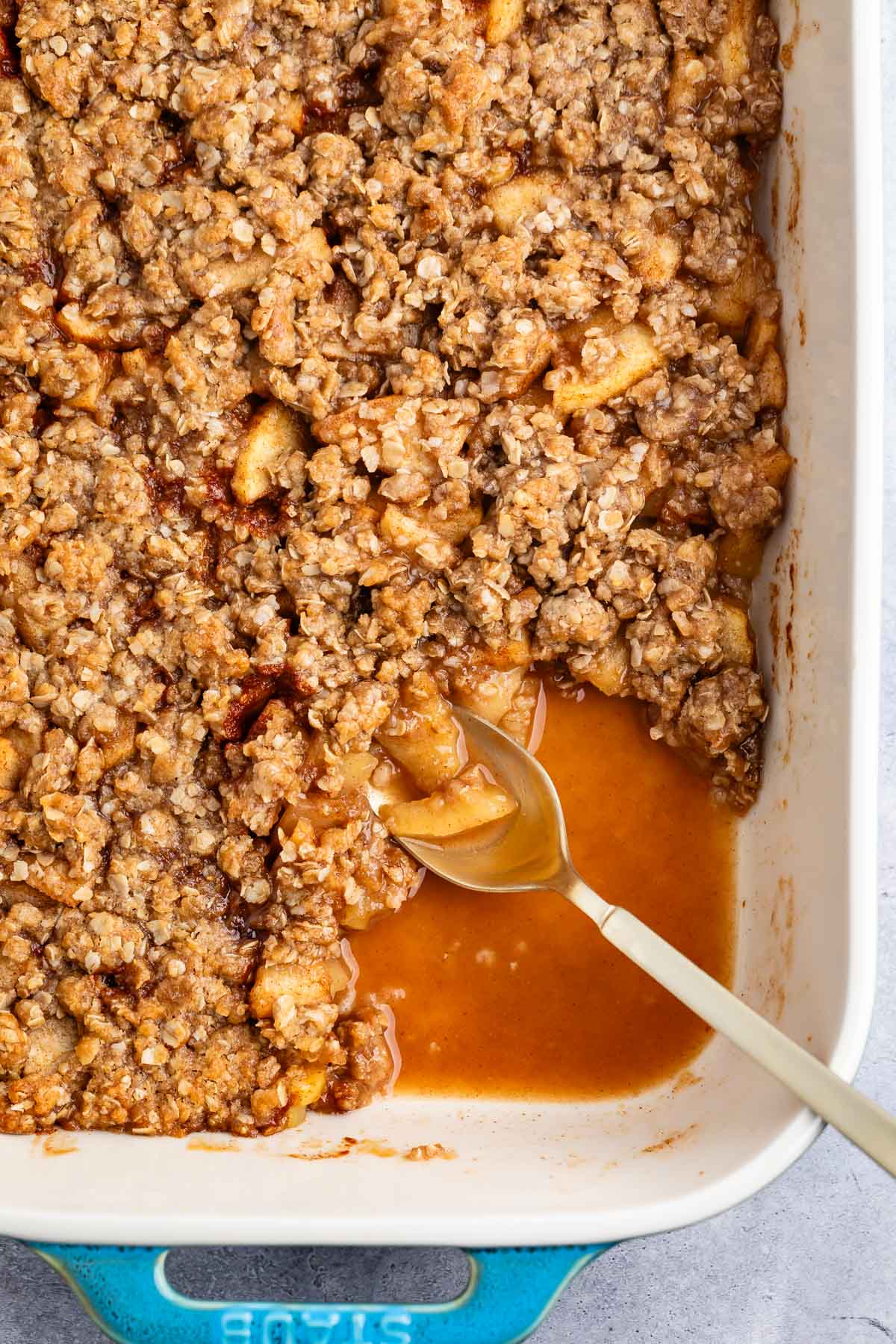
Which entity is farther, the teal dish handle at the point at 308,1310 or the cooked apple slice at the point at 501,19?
the cooked apple slice at the point at 501,19

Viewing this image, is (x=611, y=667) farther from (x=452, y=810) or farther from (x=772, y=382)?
(x=772, y=382)

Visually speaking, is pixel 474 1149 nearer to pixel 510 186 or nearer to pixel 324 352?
pixel 324 352

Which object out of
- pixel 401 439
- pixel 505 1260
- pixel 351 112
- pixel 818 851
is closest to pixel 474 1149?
pixel 505 1260

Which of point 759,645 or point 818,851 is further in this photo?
point 759,645

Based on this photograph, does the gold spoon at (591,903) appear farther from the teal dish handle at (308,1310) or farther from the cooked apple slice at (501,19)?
the cooked apple slice at (501,19)

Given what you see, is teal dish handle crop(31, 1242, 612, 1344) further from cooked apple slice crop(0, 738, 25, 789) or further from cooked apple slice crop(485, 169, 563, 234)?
cooked apple slice crop(485, 169, 563, 234)

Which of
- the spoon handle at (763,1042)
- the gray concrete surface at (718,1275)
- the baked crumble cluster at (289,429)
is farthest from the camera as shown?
the gray concrete surface at (718,1275)

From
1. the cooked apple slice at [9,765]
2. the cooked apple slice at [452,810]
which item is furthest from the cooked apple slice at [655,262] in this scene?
the cooked apple slice at [9,765]
